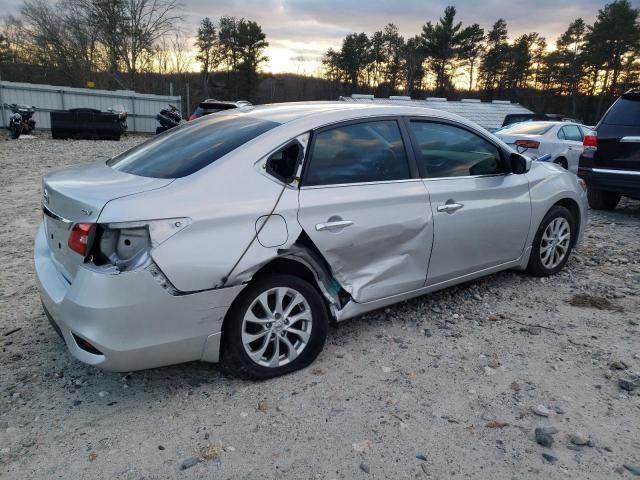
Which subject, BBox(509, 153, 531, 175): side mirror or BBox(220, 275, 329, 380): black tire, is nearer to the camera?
BBox(220, 275, 329, 380): black tire

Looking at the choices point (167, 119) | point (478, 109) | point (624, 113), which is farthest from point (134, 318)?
point (478, 109)

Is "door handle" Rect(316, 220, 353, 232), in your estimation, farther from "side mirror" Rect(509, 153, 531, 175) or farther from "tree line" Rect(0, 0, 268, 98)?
"tree line" Rect(0, 0, 268, 98)

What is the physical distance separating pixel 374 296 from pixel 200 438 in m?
1.43

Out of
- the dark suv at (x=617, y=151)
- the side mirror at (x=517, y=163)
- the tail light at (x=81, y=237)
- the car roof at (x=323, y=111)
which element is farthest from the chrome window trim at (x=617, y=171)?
the tail light at (x=81, y=237)

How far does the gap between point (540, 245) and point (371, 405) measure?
2.65 m

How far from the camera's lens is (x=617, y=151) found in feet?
23.9

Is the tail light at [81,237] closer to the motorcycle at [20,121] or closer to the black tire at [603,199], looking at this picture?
the black tire at [603,199]

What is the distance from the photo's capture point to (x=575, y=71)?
47281 millimetres

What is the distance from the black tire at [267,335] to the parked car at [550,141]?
9437mm

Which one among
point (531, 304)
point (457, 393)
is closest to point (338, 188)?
point (457, 393)

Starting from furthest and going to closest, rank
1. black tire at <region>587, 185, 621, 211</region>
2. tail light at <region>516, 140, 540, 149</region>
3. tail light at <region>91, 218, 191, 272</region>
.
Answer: tail light at <region>516, 140, 540, 149</region> < black tire at <region>587, 185, 621, 211</region> < tail light at <region>91, 218, 191, 272</region>

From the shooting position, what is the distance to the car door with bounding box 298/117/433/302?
3104 mm

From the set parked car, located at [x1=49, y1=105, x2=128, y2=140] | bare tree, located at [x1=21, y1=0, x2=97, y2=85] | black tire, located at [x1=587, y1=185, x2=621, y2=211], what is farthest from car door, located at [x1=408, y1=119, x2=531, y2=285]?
bare tree, located at [x1=21, y1=0, x2=97, y2=85]

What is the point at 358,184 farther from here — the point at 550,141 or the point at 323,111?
the point at 550,141
